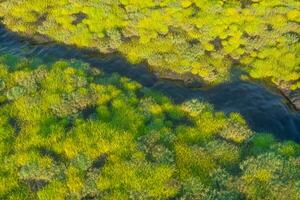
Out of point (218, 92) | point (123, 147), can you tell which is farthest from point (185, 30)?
point (123, 147)

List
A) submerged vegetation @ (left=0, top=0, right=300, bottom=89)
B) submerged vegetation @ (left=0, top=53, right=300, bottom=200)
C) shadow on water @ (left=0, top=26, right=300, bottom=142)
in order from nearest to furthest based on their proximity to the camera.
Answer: submerged vegetation @ (left=0, top=53, right=300, bottom=200) < shadow on water @ (left=0, top=26, right=300, bottom=142) < submerged vegetation @ (left=0, top=0, right=300, bottom=89)

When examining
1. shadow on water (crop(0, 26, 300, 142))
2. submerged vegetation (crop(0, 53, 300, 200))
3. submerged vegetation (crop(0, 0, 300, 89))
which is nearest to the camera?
submerged vegetation (crop(0, 53, 300, 200))

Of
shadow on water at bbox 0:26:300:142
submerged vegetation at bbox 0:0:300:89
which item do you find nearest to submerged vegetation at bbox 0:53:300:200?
shadow on water at bbox 0:26:300:142

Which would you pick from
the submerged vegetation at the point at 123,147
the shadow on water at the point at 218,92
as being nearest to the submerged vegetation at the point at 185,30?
the shadow on water at the point at 218,92

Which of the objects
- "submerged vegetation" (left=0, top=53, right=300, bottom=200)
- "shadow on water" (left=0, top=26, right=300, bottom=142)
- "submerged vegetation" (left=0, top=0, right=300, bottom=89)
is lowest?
"submerged vegetation" (left=0, top=53, right=300, bottom=200)

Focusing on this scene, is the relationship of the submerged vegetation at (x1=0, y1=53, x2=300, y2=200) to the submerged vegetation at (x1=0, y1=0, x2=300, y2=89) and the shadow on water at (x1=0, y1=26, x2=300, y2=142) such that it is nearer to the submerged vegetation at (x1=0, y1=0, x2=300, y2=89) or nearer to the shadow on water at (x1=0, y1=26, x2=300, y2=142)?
the shadow on water at (x1=0, y1=26, x2=300, y2=142)

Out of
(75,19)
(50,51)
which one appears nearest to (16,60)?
(50,51)

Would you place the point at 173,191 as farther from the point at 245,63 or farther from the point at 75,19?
the point at 75,19
